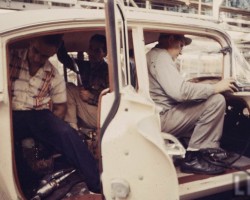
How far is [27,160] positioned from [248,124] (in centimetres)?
227

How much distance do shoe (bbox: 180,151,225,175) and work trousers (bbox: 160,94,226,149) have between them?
85 millimetres

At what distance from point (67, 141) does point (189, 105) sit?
112 centimetres

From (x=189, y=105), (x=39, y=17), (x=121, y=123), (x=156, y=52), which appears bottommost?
(x=189, y=105)

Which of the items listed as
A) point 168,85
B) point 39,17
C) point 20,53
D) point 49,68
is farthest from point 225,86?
point 20,53

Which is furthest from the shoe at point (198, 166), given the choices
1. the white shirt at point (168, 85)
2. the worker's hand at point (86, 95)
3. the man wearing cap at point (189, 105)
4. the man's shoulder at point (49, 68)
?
the man's shoulder at point (49, 68)

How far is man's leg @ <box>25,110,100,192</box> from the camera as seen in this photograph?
251 cm

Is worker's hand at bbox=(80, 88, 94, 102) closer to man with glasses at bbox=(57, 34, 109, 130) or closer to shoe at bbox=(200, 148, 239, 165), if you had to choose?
man with glasses at bbox=(57, 34, 109, 130)

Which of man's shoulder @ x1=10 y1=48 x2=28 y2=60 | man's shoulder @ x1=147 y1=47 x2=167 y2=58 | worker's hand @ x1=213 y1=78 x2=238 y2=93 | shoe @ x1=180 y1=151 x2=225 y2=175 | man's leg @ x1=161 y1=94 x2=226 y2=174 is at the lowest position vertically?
shoe @ x1=180 y1=151 x2=225 y2=175

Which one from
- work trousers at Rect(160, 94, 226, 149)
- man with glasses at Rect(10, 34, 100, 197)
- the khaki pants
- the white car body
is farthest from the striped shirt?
work trousers at Rect(160, 94, 226, 149)

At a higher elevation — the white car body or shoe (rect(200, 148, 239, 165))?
the white car body

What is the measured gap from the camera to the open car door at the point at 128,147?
1.95 m

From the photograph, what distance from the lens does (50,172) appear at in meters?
2.75

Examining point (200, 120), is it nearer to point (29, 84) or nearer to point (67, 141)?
point (67, 141)

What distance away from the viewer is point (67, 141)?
254 cm
